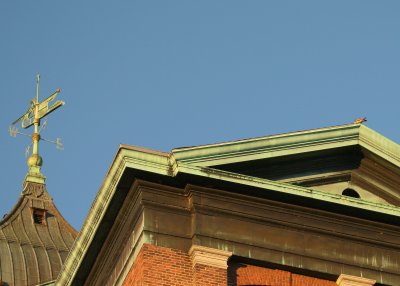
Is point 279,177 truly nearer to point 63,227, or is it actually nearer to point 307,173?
point 307,173

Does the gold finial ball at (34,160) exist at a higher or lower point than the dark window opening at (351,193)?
higher

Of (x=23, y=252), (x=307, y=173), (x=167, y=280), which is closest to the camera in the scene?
(x=167, y=280)

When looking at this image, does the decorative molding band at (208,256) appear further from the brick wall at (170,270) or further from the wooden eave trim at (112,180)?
the wooden eave trim at (112,180)

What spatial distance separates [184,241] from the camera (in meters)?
36.1

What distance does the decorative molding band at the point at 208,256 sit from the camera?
35781 millimetres

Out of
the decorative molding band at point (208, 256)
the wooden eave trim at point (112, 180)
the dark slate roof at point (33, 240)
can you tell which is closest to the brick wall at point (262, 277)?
the decorative molding band at point (208, 256)

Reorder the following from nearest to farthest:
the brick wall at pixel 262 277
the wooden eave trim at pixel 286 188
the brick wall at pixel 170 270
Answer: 1. the brick wall at pixel 170 270
2. the brick wall at pixel 262 277
3. the wooden eave trim at pixel 286 188

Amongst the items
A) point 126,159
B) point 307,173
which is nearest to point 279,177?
point 307,173

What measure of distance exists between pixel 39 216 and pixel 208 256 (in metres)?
36.2

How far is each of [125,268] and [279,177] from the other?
3.92m

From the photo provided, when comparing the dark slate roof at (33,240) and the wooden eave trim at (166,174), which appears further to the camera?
the dark slate roof at (33,240)

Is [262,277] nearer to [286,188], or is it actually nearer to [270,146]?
[286,188]

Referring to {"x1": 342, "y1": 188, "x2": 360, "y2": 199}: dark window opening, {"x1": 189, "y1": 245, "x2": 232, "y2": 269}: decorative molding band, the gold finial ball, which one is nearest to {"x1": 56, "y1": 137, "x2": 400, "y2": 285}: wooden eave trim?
{"x1": 342, "y1": 188, "x2": 360, "y2": 199}: dark window opening

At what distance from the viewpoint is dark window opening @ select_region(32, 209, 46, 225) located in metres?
71.0
